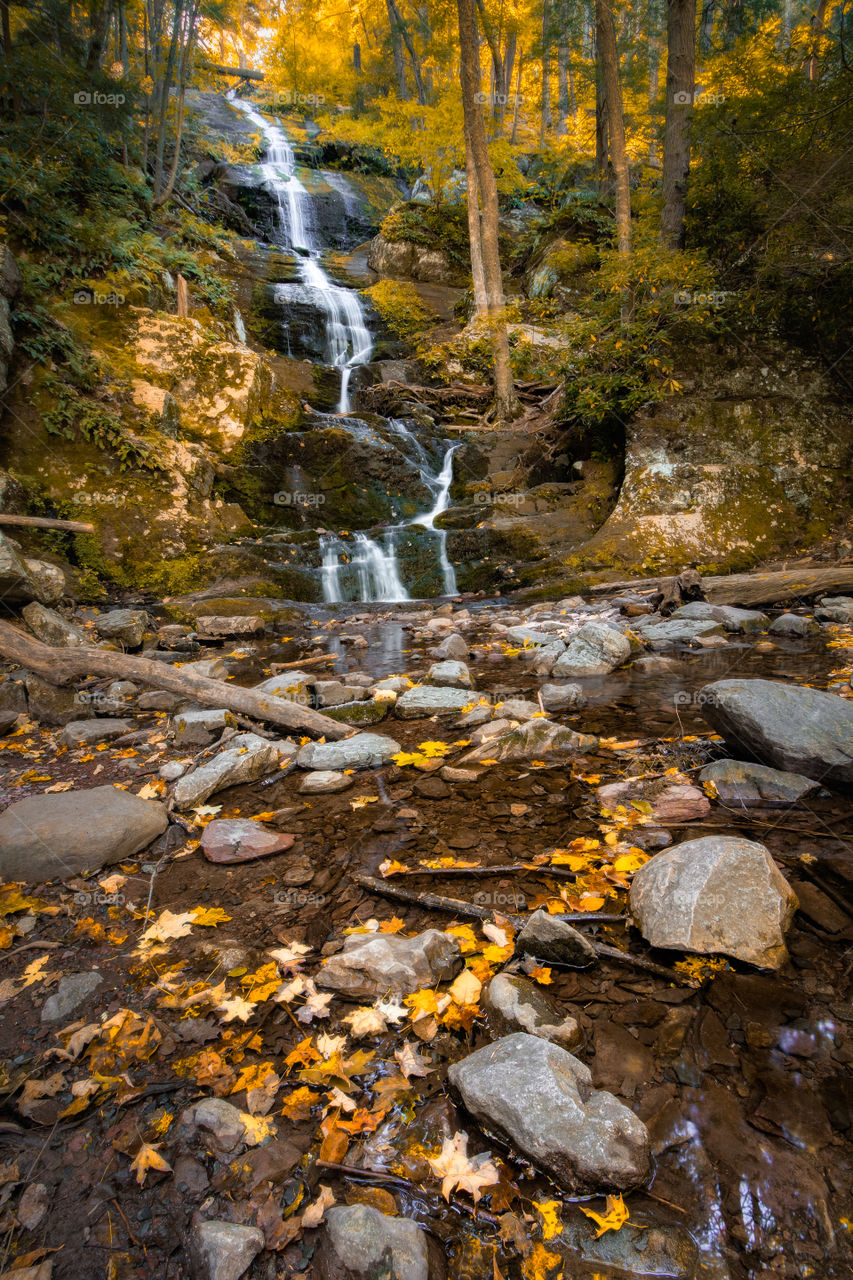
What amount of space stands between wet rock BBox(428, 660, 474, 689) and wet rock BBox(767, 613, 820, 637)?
11.7ft

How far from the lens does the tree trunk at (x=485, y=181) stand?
11.6 metres

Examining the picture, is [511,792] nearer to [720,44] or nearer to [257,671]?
[257,671]

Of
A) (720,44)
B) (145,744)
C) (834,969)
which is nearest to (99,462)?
(145,744)

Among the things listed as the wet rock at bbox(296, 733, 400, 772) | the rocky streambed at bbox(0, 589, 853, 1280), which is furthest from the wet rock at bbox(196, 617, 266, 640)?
the wet rock at bbox(296, 733, 400, 772)

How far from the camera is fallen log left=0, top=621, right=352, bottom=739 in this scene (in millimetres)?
4105

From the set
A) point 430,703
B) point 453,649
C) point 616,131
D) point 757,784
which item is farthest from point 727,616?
point 616,131

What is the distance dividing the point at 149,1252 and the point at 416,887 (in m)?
1.32

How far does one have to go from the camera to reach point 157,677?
4.75m

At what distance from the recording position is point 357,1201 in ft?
4.08

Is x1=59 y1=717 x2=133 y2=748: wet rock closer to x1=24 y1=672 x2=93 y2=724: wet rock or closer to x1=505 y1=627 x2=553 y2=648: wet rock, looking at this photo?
x1=24 y1=672 x2=93 y2=724: wet rock

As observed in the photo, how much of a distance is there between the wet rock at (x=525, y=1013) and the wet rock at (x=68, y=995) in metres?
1.35

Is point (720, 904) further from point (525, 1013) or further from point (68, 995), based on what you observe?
point (68, 995)

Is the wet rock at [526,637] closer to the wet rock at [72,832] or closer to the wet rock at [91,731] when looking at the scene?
the wet rock at [91,731]

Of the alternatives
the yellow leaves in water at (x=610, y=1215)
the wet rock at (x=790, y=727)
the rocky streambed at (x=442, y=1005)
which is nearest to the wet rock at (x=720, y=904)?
the rocky streambed at (x=442, y=1005)
